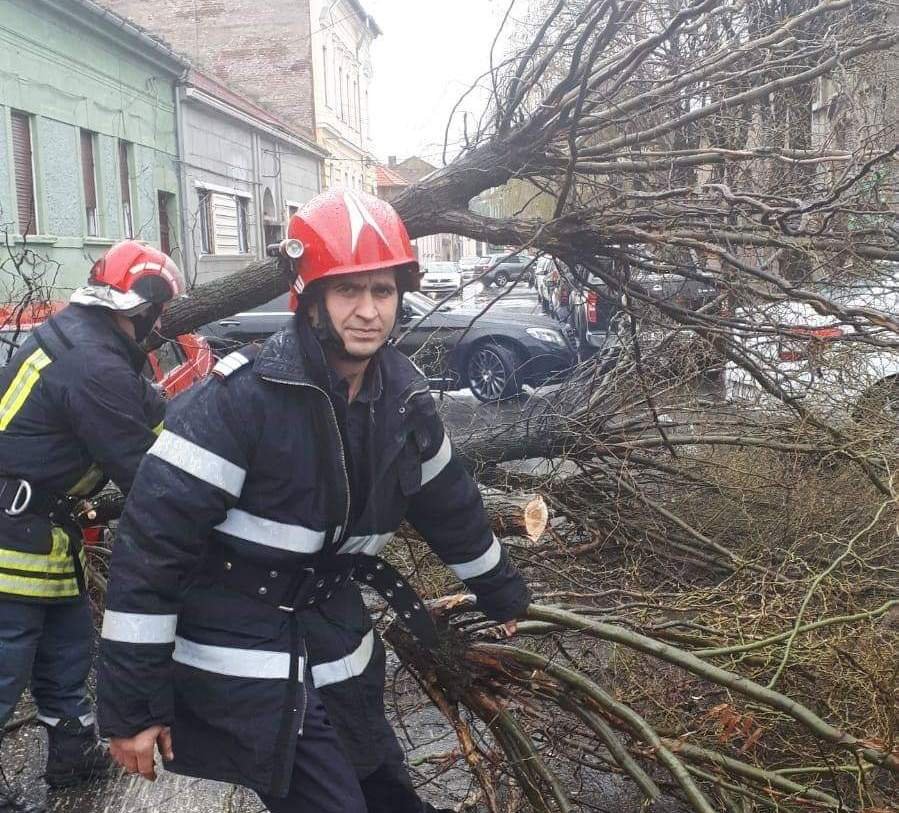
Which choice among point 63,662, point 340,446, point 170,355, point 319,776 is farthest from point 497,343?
point 319,776

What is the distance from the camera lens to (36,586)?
3.07m

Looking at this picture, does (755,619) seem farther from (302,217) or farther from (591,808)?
(302,217)

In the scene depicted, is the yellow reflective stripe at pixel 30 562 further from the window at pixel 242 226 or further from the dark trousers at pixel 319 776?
the window at pixel 242 226

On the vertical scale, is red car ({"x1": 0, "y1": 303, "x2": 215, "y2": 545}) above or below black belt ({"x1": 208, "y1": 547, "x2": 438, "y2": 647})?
above

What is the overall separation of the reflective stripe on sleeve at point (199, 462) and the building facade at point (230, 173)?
50.3 ft

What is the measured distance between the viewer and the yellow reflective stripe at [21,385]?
9.81 ft

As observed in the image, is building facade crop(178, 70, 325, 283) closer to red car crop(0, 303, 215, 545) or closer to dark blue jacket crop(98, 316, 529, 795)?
red car crop(0, 303, 215, 545)

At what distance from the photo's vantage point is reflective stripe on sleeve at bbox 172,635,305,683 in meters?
2.05

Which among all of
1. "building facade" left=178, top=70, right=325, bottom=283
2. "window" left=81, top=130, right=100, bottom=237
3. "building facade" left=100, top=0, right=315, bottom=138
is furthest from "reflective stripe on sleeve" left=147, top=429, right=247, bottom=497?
"building facade" left=100, top=0, right=315, bottom=138

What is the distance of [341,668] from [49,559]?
1386 millimetres

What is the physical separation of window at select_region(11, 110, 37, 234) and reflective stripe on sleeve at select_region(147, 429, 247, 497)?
1271 centimetres

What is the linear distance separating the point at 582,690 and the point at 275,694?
105cm

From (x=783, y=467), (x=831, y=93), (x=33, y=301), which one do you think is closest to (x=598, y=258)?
(x=783, y=467)

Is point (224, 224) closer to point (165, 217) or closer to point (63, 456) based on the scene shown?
point (165, 217)
